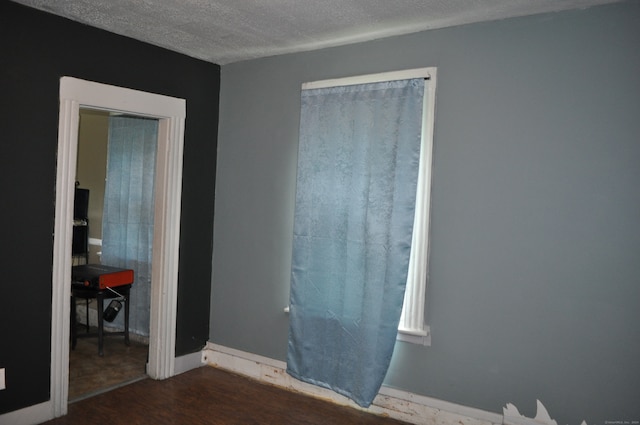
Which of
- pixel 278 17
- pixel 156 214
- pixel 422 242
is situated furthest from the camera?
pixel 156 214

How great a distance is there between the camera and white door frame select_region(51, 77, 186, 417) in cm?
322

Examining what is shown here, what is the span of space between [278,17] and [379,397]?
265 cm

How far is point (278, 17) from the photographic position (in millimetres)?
3051

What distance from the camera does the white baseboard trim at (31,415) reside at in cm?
301

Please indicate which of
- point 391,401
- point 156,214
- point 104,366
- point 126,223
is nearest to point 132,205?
point 126,223

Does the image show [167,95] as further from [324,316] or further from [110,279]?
[324,316]

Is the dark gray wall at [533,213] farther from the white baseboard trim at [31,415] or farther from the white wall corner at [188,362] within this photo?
the white baseboard trim at [31,415]

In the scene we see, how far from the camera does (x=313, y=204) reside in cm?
359

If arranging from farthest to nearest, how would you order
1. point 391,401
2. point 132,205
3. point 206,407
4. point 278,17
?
point 132,205, point 206,407, point 391,401, point 278,17

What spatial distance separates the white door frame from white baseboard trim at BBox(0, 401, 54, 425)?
42 mm

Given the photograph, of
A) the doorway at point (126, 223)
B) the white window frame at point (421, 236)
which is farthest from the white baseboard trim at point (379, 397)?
the doorway at point (126, 223)

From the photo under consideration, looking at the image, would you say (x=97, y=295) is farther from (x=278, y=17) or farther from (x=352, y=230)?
(x=278, y=17)

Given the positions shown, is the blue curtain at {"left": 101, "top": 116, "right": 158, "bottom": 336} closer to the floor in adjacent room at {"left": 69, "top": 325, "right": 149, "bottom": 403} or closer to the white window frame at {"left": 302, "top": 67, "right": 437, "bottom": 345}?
the floor in adjacent room at {"left": 69, "top": 325, "right": 149, "bottom": 403}

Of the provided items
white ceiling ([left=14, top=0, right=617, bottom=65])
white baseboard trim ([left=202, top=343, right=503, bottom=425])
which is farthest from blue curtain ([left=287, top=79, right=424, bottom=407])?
white ceiling ([left=14, top=0, right=617, bottom=65])
